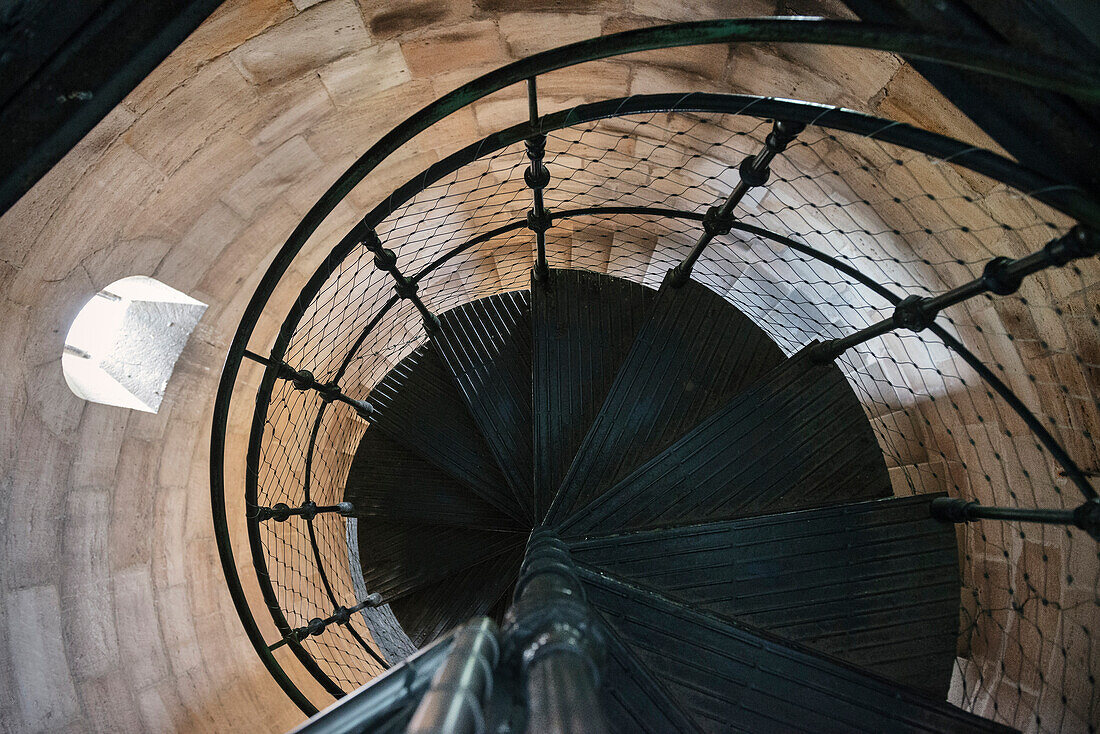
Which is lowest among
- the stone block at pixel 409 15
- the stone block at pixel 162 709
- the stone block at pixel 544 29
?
the stone block at pixel 162 709

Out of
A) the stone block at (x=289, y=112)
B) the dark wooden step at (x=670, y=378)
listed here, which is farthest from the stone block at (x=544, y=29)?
the dark wooden step at (x=670, y=378)

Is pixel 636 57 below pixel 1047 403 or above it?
above

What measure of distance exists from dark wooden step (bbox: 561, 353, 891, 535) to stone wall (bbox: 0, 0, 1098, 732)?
74 centimetres

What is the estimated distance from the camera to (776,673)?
205cm

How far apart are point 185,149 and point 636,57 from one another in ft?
6.80

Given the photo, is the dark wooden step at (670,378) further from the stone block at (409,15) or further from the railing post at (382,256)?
the stone block at (409,15)

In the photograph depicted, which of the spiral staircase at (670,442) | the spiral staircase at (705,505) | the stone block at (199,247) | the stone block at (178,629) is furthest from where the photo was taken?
the stone block at (178,629)

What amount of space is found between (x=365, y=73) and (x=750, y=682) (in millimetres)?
2945

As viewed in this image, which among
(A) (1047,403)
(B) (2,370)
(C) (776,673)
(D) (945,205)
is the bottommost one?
(C) (776,673)

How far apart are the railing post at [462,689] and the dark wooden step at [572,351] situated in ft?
6.71

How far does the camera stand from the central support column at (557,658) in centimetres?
72

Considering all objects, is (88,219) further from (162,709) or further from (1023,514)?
(1023,514)

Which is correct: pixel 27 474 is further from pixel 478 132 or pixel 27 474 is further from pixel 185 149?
pixel 478 132

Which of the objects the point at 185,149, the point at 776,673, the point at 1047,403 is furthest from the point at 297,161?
the point at 1047,403
